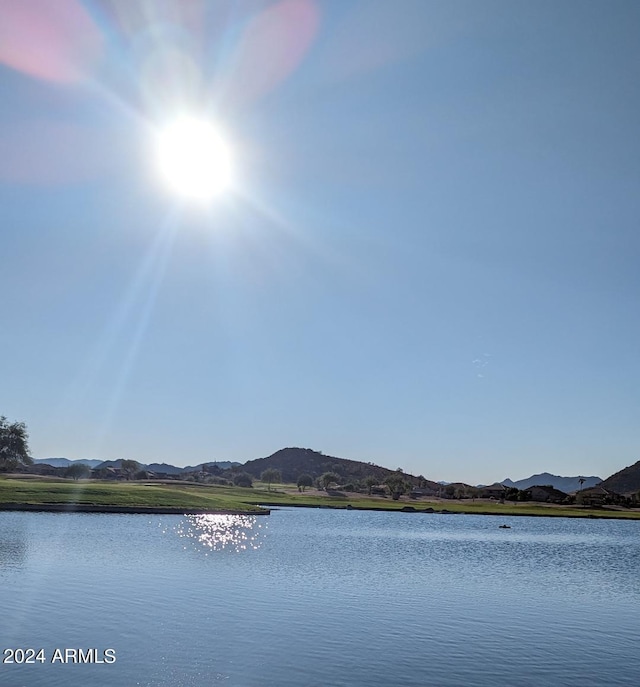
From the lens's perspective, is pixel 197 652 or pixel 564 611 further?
pixel 564 611

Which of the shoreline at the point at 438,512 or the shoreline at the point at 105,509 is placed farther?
the shoreline at the point at 438,512

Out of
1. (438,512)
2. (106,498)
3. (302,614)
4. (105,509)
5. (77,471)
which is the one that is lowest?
(302,614)

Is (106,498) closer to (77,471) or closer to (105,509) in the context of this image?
(105,509)

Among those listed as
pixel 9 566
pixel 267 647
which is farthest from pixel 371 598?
pixel 9 566

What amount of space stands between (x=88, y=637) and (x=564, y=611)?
76.7 feet

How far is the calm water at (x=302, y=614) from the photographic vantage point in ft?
67.4

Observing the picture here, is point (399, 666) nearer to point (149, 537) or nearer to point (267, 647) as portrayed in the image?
point (267, 647)

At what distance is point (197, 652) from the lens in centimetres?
2192

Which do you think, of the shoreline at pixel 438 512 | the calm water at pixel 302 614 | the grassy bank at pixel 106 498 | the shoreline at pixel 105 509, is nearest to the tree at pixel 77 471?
the shoreline at pixel 438 512

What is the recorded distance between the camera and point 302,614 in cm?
2884

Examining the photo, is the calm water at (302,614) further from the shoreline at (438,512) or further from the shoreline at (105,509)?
the shoreline at (438,512)

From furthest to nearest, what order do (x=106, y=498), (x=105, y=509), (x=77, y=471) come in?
1. (x=77, y=471)
2. (x=106, y=498)
3. (x=105, y=509)

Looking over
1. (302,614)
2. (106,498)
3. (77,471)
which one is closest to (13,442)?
(77,471)

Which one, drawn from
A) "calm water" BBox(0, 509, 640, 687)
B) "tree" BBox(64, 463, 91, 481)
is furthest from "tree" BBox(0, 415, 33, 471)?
"calm water" BBox(0, 509, 640, 687)
